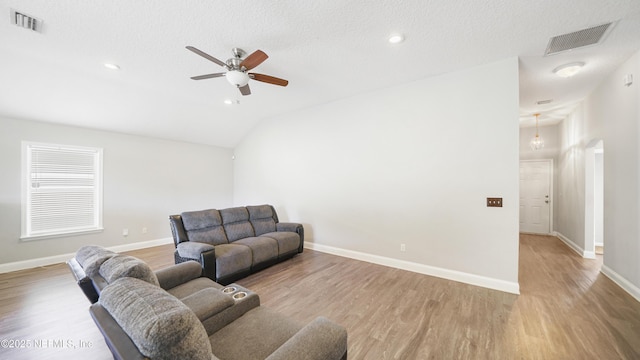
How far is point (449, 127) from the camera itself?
3.29m

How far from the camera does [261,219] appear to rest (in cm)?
439

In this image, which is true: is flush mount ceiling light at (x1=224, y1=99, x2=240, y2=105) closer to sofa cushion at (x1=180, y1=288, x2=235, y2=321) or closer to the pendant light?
sofa cushion at (x1=180, y1=288, x2=235, y2=321)

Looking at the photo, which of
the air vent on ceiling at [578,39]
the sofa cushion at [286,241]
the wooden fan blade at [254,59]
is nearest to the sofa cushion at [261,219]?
the sofa cushion at [286,241]

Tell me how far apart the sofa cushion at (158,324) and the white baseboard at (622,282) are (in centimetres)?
449

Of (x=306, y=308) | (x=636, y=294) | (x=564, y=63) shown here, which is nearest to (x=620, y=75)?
(x=564, y=63)

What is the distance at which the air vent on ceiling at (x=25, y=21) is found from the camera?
6.84ft

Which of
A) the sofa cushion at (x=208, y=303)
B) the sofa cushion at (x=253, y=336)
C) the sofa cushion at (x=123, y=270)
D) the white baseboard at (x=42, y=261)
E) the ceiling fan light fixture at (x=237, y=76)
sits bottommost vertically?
the white baseboard at (x=42, y=261)

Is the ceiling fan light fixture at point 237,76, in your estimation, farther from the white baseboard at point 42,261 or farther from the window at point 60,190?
the white baseboard at point 42,261

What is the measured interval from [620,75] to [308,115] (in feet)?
14.8

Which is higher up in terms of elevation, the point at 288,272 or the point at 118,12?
the point at 118,12

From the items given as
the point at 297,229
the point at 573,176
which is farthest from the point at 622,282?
the point at 297,229

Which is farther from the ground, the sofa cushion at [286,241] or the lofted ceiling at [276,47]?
the lofted ceiling at [276,47]

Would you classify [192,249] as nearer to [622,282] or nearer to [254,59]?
[254,59]

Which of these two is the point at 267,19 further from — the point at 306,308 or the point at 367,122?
the point at 306,308
